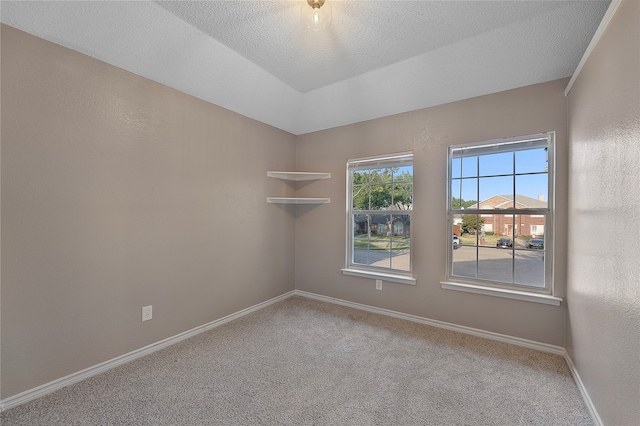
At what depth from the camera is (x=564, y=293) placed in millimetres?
2197

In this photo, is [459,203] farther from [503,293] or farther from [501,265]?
[503,293]

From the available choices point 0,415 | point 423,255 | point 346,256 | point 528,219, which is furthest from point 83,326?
point 528,219

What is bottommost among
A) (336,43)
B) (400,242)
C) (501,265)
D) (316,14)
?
(501,265)

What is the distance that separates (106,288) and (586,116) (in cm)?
364

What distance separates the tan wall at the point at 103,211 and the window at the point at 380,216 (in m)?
1.42

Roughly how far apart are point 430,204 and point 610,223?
58.4 inches

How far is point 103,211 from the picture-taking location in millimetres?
1982

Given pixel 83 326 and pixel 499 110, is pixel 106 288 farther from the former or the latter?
pixel 499 110

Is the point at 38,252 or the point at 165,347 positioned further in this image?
the point at 165,347

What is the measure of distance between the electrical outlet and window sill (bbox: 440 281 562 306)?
2.76 metres

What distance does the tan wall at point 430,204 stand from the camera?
2.27 meters

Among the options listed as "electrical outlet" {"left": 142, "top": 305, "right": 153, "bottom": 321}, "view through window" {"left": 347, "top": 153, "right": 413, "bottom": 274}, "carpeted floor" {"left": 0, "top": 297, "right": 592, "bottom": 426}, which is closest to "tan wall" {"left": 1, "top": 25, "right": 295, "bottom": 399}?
"electrical outlet" {"left": 142, "top": 305, "right": 153, "bottom": 321}

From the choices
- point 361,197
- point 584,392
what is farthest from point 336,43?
point 584,392

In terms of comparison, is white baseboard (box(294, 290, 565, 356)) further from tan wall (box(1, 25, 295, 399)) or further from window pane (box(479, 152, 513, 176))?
window pane (box(479, 152, 513, 176))
